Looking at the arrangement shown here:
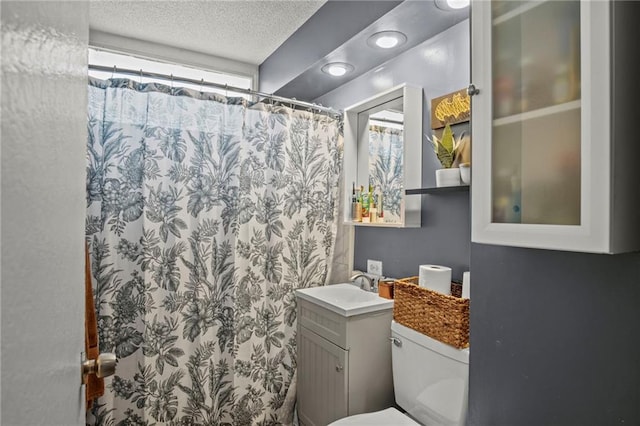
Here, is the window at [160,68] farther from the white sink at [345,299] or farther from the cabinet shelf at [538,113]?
the cabinet shelf at [538,113]

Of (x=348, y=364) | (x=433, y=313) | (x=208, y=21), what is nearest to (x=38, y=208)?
(x=433, y=313)

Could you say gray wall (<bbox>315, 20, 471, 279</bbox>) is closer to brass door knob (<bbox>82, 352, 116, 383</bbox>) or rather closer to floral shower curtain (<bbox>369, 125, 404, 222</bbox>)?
floral shower curtain (<bbox>369, 125, 404, 222</bbox>)

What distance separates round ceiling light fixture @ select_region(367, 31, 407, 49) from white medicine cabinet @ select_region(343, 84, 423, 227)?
0.25 meters

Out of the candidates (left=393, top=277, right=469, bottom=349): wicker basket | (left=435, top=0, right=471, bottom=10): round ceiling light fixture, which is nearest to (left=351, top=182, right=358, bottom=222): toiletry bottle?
(left=393, top=277, right=469, bottom=349): wicker basket

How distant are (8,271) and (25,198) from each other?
8 centimetres

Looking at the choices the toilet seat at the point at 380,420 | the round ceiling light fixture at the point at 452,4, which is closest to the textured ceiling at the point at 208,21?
the round ceiling light fixture at the point at 452,4

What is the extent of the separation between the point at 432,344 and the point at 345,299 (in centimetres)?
76

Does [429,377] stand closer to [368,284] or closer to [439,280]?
[439,280]

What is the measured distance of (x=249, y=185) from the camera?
6.91 ft

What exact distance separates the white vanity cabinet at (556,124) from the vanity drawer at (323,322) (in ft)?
3.36

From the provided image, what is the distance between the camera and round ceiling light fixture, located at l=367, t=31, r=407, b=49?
1.83 m

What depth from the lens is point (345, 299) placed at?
2.14 meters

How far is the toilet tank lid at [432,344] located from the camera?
4.36 feet

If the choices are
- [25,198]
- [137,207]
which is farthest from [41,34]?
[137,207]
